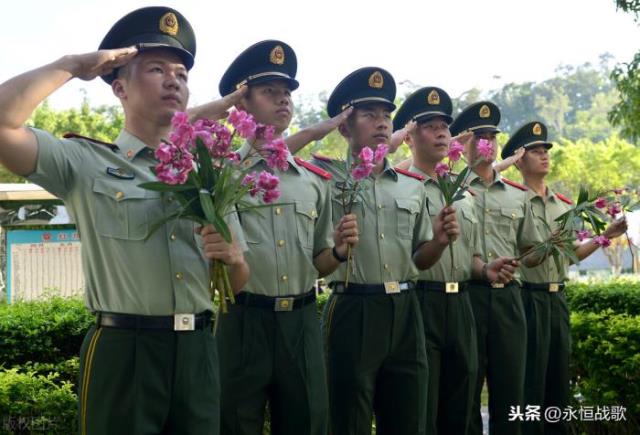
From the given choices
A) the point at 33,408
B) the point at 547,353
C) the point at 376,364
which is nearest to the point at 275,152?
the point at 376,364

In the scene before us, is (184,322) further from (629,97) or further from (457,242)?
(629,97)

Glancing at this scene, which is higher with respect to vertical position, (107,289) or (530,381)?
(107,289)

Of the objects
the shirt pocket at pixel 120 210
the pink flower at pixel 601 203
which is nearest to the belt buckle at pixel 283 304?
the shirt pocket at pixel 120 210

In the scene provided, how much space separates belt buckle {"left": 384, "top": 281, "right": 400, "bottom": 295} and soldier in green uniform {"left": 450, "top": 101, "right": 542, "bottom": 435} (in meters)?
1.34

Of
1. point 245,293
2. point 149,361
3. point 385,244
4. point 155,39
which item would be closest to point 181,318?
point 149,361

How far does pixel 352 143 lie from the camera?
502cm

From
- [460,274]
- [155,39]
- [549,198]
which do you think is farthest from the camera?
[549,198]

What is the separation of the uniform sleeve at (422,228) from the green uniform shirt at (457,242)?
0.73ft

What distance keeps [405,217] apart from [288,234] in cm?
104

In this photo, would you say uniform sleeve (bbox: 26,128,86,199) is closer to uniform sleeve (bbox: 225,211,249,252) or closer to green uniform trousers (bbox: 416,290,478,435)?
uniform sleeve (bbox: 225,211,249,252)

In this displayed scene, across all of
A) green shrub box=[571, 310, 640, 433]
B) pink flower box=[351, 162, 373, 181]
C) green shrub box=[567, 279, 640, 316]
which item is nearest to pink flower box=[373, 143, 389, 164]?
pink flower box=[351, 162, 373, 181]

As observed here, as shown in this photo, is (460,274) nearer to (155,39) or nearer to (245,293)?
(245,293)

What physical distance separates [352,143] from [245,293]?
4.62 ft

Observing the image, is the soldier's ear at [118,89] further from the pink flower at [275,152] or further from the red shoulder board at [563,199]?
the red shoulder board at [563,199]
